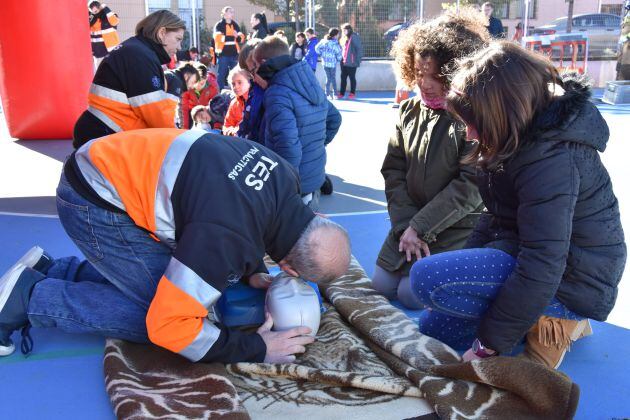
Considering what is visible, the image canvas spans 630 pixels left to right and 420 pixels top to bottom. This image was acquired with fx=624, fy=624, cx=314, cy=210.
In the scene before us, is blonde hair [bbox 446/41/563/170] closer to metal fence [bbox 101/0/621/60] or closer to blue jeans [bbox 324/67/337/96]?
metal fence [bbox 101/0/621/60]

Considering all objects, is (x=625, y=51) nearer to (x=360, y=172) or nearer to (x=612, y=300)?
(x=360, y=172)

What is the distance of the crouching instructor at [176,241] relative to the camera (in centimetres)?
192

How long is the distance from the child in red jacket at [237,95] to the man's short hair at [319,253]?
109 inches

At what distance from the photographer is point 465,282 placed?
222 cm

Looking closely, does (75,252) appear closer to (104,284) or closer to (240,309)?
(104,284)

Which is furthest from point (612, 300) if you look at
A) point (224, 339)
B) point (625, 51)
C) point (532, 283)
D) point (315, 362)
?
point (625, 51)

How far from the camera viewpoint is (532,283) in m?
2.00

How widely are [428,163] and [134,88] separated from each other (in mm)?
1934

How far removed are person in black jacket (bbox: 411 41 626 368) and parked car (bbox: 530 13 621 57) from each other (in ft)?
50.4

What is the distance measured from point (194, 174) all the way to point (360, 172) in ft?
12.9

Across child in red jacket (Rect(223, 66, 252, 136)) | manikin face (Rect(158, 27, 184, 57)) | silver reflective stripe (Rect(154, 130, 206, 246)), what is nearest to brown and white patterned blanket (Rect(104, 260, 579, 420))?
silver reflective stripe (Rect(154, 130, 206, 246))

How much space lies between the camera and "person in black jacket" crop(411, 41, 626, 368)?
1973mm

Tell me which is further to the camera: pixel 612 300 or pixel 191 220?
pixel 612 300

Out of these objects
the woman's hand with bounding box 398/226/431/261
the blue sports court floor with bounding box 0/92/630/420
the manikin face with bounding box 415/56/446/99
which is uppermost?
the manikin face with bounding box 415/56/446/99
